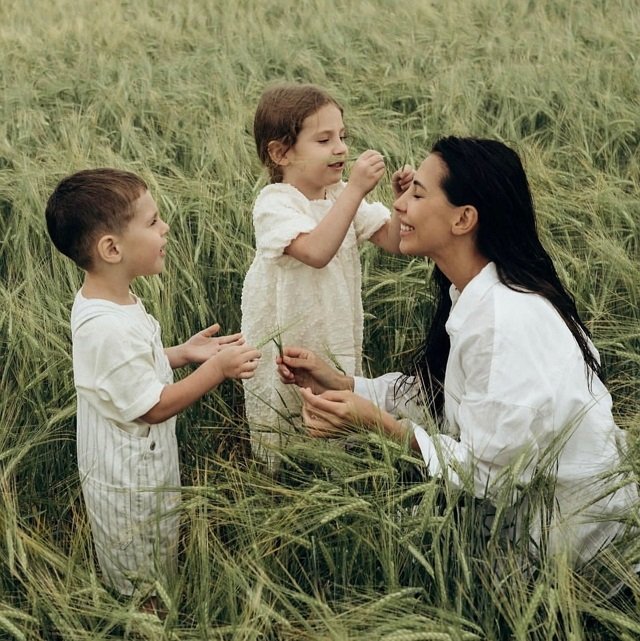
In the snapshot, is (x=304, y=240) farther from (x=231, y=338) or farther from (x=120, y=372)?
(x=120, y=372)

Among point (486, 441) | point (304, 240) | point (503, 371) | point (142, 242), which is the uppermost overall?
point (142, 242)

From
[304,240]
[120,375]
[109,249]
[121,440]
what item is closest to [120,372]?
[120,375]

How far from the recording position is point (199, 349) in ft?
7.13

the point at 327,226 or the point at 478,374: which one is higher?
the point at 327,226

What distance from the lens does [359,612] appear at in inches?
57.5

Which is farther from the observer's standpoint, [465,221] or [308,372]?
[308,372]

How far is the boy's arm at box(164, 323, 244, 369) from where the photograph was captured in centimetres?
215

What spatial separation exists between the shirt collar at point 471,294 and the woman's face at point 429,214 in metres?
0.12

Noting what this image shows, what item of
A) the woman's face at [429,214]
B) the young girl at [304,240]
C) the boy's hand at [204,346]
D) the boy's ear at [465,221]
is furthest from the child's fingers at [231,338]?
the boy's ear at [465,221]

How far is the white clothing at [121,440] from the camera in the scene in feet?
6.20

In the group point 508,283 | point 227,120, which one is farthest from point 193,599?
point 227,120

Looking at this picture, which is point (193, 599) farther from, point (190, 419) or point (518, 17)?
point (518, 17)

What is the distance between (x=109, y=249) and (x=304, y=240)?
0.48 metres

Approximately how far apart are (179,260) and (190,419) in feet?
2.26
